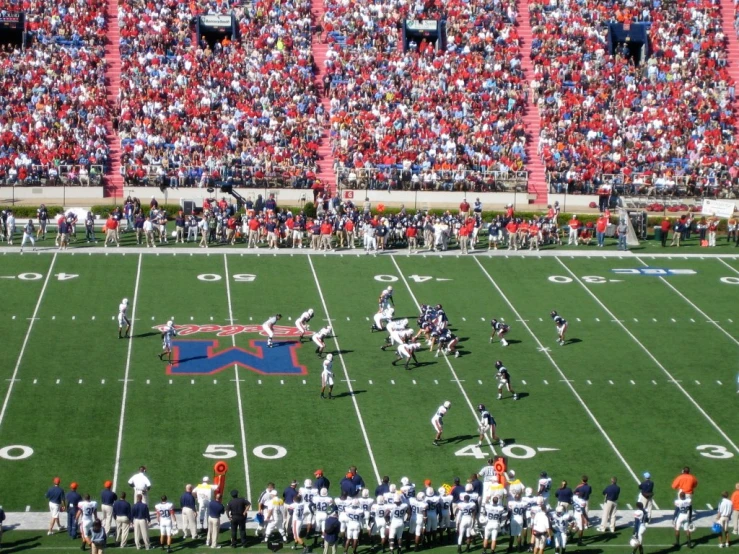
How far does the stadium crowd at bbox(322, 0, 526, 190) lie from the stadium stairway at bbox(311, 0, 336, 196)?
37cm

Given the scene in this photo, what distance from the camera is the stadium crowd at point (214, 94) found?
192ft

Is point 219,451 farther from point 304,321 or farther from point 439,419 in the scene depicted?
point 304,321

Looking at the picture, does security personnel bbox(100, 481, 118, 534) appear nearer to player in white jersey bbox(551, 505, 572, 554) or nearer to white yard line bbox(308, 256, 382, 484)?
white yard line bbox(308, 256, 382, 484)

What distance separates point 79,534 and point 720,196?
35.6m

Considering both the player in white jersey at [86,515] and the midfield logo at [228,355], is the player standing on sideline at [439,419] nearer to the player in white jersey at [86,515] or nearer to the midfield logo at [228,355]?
the midfield logo at [228,355]

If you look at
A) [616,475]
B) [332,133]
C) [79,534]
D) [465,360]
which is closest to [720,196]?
[332,133]

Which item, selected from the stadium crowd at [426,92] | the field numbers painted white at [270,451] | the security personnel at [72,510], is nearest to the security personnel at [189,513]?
the security personnel at [72,510]

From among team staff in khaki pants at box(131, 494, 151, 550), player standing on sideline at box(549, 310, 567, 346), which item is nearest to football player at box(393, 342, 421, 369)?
player standing on sideline at box(549, 310, 567, 346)

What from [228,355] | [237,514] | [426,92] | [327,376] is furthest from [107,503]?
[426,92]

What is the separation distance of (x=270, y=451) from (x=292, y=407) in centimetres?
291

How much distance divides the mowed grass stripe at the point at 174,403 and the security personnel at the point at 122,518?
2470 millimetres

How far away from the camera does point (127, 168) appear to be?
189 ft

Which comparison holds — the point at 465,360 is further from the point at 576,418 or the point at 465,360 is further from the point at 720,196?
the point at 720,196

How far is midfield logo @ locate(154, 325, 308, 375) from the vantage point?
130 ft
